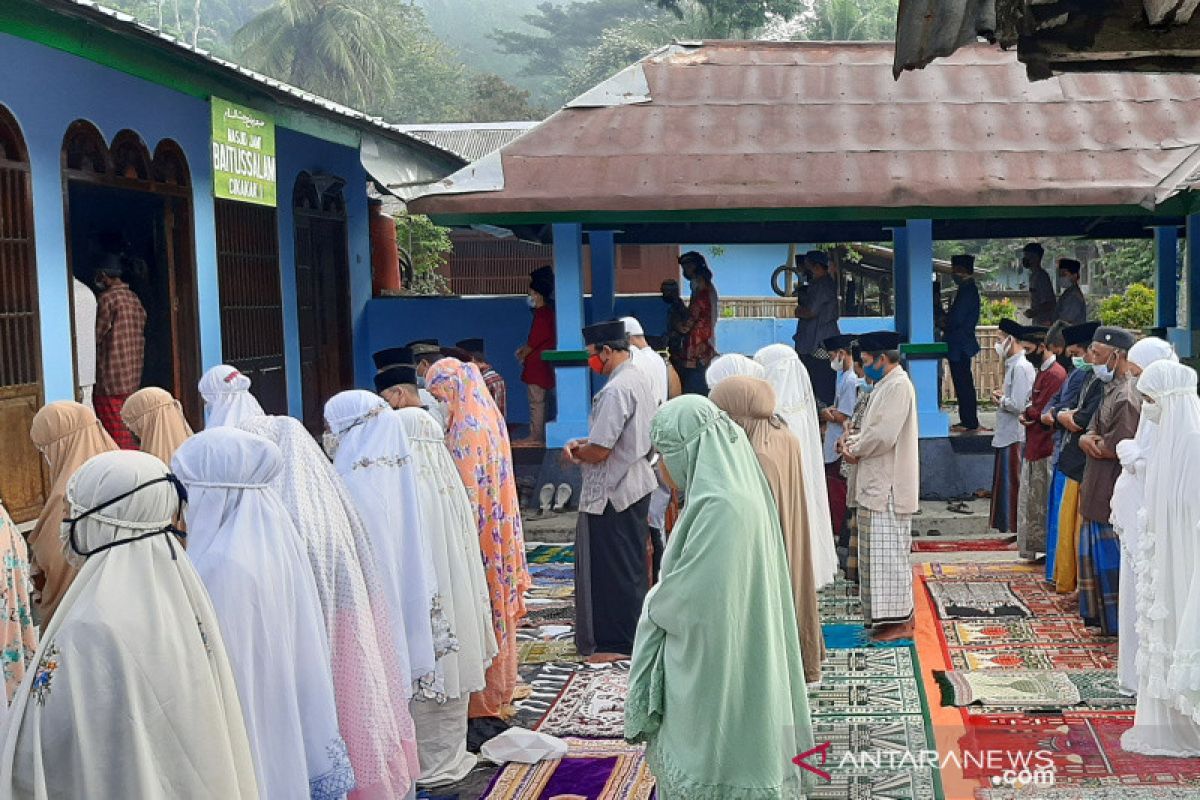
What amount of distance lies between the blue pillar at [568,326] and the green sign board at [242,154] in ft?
9.13

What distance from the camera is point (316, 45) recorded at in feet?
139

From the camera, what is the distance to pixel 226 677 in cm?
346

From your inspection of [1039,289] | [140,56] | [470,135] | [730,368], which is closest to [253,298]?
[140,56]

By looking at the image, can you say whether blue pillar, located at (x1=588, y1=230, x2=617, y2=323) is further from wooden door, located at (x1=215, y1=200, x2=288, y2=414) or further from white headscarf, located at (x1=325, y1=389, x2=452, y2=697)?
white headscarf, located at (x1=325, y1=389, x2=452, y2=697)

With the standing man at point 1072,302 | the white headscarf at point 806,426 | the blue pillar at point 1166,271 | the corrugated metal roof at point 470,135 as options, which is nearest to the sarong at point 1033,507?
the white headscarf at point 806,426

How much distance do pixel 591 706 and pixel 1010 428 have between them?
16.0ft

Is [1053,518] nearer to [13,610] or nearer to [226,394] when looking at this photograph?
[226,394]

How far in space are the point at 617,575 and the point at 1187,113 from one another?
8.18 m

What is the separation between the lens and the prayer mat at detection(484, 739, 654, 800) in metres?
5.60

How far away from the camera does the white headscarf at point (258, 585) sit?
3834mm

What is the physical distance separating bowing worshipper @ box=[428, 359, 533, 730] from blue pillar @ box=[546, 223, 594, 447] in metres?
5.14

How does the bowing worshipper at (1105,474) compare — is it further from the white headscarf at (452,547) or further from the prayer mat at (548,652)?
the white headscarf at (452,547)

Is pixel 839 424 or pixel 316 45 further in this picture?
pixel 316 45

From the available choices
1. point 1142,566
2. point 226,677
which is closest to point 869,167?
point 1142,566
